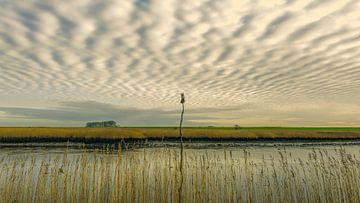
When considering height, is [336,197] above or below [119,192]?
below

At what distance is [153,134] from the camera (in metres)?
53.3

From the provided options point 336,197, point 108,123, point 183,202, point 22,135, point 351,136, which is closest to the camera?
point 183,202

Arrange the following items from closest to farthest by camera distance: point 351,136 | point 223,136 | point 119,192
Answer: point 119,192
point 223,136
point 351,136

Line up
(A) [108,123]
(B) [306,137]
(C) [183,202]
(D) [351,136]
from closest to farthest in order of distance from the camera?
1. (C) [183,202]
2. (B) [306,137]
3. (D) [351,136]
4. (A) [108,123]

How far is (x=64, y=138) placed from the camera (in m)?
46.3

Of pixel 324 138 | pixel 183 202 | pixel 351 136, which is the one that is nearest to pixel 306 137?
pixel 324 138

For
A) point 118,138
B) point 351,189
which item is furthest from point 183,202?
point 118,138

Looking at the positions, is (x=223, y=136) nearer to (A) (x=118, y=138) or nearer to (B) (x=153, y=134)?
(B) (x=153, y=134)

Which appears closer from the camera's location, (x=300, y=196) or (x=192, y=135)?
(x=300, y=196)

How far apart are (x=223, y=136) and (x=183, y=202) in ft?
140

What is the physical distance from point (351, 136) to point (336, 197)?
205 feet

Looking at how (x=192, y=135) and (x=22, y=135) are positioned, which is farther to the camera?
(x=192, y=135)

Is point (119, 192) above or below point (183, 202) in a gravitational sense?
above

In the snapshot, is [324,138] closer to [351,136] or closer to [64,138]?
[351,136]
